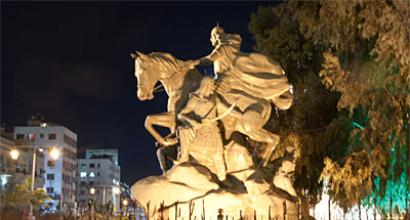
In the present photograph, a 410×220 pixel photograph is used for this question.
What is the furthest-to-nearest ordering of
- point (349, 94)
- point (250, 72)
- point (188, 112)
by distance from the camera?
point (349, 94) → point (250, 72) → point (188, 112)

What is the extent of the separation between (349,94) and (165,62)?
4.36m

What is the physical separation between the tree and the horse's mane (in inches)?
155

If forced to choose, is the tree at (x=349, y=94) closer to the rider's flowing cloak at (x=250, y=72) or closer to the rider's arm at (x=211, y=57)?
the rider's flowing cloak at (x=250, y=72)

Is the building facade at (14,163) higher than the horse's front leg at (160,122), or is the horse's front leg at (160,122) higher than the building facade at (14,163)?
the building facade at (14,163)

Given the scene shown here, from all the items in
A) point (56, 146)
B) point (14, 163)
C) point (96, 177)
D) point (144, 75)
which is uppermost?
point (56, 146)

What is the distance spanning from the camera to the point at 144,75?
27.5 feet

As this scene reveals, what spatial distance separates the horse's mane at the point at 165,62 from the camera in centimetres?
840

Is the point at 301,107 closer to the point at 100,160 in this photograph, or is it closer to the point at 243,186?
the point at 243,186

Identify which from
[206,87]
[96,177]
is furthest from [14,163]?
[206,87]

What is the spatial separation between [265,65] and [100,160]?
59376 mm

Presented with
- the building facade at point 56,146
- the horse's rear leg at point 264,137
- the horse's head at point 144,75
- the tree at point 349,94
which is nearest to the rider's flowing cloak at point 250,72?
the horse's rear leg at point 264,137

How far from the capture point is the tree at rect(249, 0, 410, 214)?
1041 centimetres

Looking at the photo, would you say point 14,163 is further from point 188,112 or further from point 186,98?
point 188,112

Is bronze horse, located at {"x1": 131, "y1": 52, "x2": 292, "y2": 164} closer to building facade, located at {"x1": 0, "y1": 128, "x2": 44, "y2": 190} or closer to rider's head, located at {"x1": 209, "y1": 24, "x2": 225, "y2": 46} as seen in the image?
rider's head, located at {"x1": 209, "y1": 24, "x2": 225, "y2": 46}
